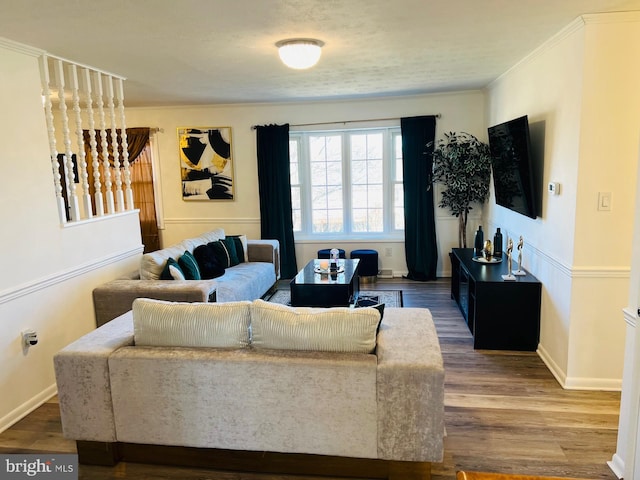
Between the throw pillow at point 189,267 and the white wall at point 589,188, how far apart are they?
10.0 ft

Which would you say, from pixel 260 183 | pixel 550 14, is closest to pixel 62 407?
pixel 550 14

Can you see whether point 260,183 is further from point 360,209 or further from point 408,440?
point 408,440

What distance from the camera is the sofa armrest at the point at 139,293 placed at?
363cm

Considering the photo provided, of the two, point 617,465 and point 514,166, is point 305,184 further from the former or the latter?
point 617,465

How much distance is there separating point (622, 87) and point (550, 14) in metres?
0.66

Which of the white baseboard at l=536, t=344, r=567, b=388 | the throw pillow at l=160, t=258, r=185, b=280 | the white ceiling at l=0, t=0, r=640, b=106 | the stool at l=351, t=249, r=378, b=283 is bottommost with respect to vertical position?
the white baseboard at l=536, t=344, r=567, b=388

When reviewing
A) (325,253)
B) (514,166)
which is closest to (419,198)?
(325,253)

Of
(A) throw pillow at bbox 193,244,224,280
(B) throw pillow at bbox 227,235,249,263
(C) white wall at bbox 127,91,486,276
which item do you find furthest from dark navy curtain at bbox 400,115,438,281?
(A) throw pillow at bbox 193,244,224,280

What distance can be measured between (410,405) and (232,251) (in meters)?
3.61

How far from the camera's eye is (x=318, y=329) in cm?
226

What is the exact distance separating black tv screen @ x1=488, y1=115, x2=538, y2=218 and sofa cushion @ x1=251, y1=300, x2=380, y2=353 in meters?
2.17

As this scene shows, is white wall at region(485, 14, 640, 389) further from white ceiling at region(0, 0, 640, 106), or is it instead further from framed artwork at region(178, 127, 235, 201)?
framed artwork at region(178, 127, 235, 201)

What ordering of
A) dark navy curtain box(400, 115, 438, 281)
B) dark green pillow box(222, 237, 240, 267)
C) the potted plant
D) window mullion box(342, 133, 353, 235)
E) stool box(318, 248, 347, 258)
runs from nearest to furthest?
dark green pillow box(222, 237, 240, 267), the potted plant, dark navy curtain box(400, 115, 438, 281), stool box(318, 248, 347, 258), window mullion box(342, 133, 353, 235)

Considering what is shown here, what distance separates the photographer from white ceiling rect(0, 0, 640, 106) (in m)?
2.56
